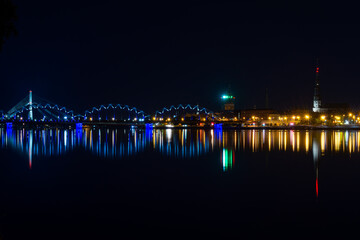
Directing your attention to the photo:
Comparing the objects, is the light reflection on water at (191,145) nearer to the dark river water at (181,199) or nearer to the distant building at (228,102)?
the dark river water at (181,199)

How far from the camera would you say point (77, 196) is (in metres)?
9.05

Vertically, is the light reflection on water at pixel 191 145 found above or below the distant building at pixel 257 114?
below

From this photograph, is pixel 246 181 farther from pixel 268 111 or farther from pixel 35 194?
pixel 268 111

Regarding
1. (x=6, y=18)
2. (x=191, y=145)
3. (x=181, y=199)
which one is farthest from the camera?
(x=191, y=145)

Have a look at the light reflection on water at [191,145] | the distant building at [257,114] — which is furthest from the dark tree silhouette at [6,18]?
the distant building at [257,114]

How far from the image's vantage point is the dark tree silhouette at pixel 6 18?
5832 mm

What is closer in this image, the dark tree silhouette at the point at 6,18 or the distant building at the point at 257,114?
the dark tree silhouette at the point at 6,18

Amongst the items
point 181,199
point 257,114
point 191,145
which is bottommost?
point 181,199

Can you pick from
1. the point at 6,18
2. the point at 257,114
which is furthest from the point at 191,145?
the point at 257,114

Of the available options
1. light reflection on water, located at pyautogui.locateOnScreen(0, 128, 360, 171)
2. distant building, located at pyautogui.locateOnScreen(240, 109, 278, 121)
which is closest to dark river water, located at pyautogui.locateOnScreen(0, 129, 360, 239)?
light reflection on water, located at pyautogui.locateOnScreen(0, 128, 360, 171)

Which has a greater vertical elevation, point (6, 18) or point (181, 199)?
point (6, 18)

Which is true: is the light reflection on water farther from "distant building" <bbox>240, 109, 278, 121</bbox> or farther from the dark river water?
"distant building" <bbox>240, 109, 278, 121</bbox>

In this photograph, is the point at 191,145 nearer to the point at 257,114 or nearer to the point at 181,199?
the point at 181,199

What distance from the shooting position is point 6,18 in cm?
595
